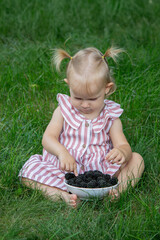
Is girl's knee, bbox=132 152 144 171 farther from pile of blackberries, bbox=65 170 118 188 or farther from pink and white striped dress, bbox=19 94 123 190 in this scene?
pile of blackberries, bbox=65 170 118 188

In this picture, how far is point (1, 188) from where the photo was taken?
2.63 m

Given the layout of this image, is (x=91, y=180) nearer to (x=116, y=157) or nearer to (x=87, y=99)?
(x=116, y=157)

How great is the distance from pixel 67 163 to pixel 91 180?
201mm

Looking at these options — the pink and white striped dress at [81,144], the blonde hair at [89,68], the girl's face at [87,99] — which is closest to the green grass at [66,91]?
the pink and white striped dress at [81,144]

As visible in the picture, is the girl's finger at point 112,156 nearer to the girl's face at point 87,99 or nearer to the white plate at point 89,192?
the white plate at point 89,192

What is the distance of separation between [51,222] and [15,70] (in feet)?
6.80

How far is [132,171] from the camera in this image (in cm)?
284

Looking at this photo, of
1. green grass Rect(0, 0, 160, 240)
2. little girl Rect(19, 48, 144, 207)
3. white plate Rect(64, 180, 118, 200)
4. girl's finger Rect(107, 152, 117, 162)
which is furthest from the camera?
little girl Rect(19, 48, 144, 207)

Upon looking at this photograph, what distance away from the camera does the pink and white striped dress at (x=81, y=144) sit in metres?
2.82

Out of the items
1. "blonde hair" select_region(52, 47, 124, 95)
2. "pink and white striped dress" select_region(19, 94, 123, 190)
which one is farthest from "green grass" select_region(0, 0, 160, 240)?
"blonde hair" select_region(52, 47, 124, 95)

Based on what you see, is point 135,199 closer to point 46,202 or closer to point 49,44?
point 46,202

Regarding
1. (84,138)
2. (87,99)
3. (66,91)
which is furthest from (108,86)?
(66,91)

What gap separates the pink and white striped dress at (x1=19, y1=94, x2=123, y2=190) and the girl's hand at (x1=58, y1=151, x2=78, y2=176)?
0.63 ft

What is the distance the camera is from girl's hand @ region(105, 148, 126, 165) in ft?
8.49
